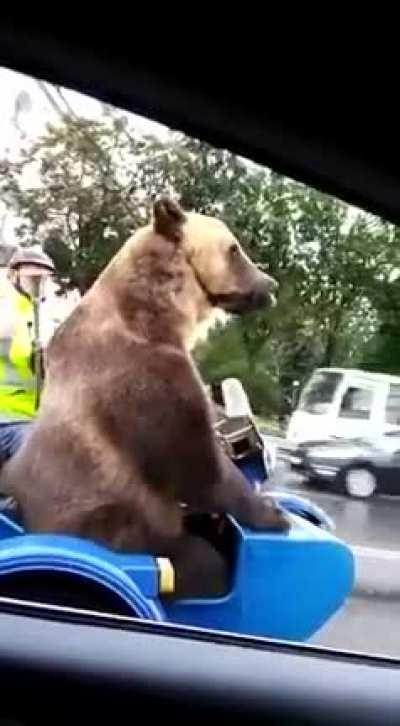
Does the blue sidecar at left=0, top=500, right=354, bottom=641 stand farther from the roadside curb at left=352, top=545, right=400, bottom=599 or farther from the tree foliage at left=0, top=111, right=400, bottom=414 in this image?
the tree foliage at left=0, top=111, right=400, bottom=414

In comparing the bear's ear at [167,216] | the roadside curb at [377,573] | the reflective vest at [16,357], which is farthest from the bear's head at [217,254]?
the roadside curb at [377,573]

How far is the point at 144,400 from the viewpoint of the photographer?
194cm

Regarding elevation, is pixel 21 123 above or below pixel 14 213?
above

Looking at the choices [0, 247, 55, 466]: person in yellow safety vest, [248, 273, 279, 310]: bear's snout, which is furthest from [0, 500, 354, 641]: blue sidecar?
[248, 273, 279, 310]: bear's snout

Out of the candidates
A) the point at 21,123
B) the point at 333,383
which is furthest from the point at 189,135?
the point at 333,383

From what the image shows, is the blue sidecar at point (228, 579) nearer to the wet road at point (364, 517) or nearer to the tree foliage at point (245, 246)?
the wet road at point (364, 517)

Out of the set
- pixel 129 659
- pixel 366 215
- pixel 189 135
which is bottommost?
pixel 129 659

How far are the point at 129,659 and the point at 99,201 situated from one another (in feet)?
2.27

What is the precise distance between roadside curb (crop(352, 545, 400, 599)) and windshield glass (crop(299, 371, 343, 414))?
0.72 feet

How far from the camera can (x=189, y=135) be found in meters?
1.72

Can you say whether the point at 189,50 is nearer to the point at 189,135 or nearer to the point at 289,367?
the point at 189,135

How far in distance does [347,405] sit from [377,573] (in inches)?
10.2

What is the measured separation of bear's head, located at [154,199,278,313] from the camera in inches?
76.9

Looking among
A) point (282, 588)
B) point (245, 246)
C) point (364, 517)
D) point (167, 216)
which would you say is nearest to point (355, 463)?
point (364, 517)
